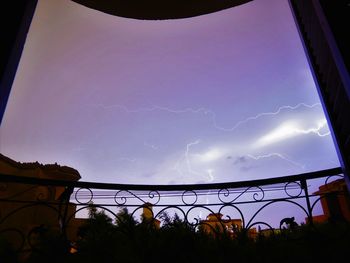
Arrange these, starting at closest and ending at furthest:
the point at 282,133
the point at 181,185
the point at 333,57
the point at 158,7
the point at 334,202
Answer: the point at 333,57 < the point at 181,185 < the point at 334,202 < the point at 158,7 < the point at 282,133

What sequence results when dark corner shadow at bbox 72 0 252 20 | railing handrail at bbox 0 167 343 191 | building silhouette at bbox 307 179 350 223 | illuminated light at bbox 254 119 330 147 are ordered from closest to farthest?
railing handrail at bbox 0 167 343 191 < building silhouette at bbox 307 179 350 223 < dark corner shadow at bbox 72 0 252 20 < illuminated light at bbox 254 119 330 147

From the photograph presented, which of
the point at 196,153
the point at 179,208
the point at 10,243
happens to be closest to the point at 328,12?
the point at 179,208

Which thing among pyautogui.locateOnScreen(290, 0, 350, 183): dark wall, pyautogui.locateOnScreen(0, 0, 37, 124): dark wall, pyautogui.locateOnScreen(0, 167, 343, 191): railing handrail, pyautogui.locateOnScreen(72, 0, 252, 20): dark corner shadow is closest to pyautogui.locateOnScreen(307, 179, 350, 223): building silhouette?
pyautogui.locateOnScreen(0, 167, 343, 191): railing handrail

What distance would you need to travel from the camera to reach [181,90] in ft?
35.3

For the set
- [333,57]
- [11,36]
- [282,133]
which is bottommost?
[333,57]

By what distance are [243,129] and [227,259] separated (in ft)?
34.3

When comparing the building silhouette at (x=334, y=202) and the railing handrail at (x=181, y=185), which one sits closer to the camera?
the railing handrail at (x=181, y=185)

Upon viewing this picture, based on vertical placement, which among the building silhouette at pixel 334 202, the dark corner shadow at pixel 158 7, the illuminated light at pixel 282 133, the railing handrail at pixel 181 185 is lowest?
the building silhouette at pixel 334 202

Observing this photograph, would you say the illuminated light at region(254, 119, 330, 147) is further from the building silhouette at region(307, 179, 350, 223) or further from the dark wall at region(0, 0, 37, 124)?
the dark wall at region(0, 0, 37, 124)

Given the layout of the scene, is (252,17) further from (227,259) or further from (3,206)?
(3,206)

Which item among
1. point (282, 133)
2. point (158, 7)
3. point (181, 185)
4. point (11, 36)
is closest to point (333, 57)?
point (181, 185)

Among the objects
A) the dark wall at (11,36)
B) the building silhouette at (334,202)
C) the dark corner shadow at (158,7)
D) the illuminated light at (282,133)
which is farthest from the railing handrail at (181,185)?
the illuminated light at (282,133)

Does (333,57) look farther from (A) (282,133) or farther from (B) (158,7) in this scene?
(A) (282,133)

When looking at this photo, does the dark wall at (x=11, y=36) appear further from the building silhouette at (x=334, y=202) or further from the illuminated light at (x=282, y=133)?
the illuminated light at (x=282, y=133)
